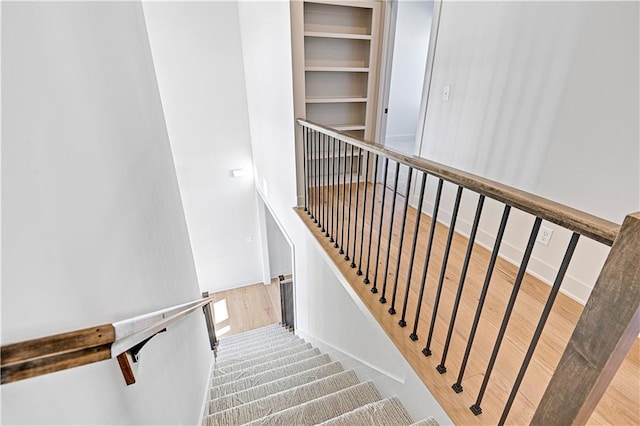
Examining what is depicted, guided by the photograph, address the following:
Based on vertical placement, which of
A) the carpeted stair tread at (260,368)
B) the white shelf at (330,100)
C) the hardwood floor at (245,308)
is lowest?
the hardwood floor at (245,308)

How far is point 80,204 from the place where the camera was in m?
0.84

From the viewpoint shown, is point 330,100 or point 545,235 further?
point 330,100

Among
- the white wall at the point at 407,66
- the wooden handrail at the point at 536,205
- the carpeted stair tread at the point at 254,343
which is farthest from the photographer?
the white wall at the point at 407,66

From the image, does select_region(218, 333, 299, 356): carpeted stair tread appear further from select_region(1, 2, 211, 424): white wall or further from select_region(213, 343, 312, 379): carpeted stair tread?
select_region(1, 2, 211, 424): white wall

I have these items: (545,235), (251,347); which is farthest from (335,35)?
(251,347)

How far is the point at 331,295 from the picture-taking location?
247 cm

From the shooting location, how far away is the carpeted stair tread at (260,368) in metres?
2.62

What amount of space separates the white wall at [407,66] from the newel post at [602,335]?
5.20 m

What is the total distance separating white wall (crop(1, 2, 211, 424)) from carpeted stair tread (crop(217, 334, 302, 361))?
6.36 feet

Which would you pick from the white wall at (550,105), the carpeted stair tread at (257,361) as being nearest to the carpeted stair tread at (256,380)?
the carpeted stair tread at (257,361)

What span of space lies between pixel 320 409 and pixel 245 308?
401 centimetres

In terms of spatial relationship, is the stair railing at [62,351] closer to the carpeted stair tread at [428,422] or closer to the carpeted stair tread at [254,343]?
the carpeted stair tread at [428,422]

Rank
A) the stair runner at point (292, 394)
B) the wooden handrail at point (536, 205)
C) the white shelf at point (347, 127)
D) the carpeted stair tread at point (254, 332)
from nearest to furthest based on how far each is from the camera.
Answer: the wooden handrail at point (536, 205)
the stair runner at point (292, 394)
the white shelf at point (347, 127)
the carpeted stair tread at point (254, 332)

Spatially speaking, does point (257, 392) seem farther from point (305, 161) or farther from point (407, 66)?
point (407, 66)
